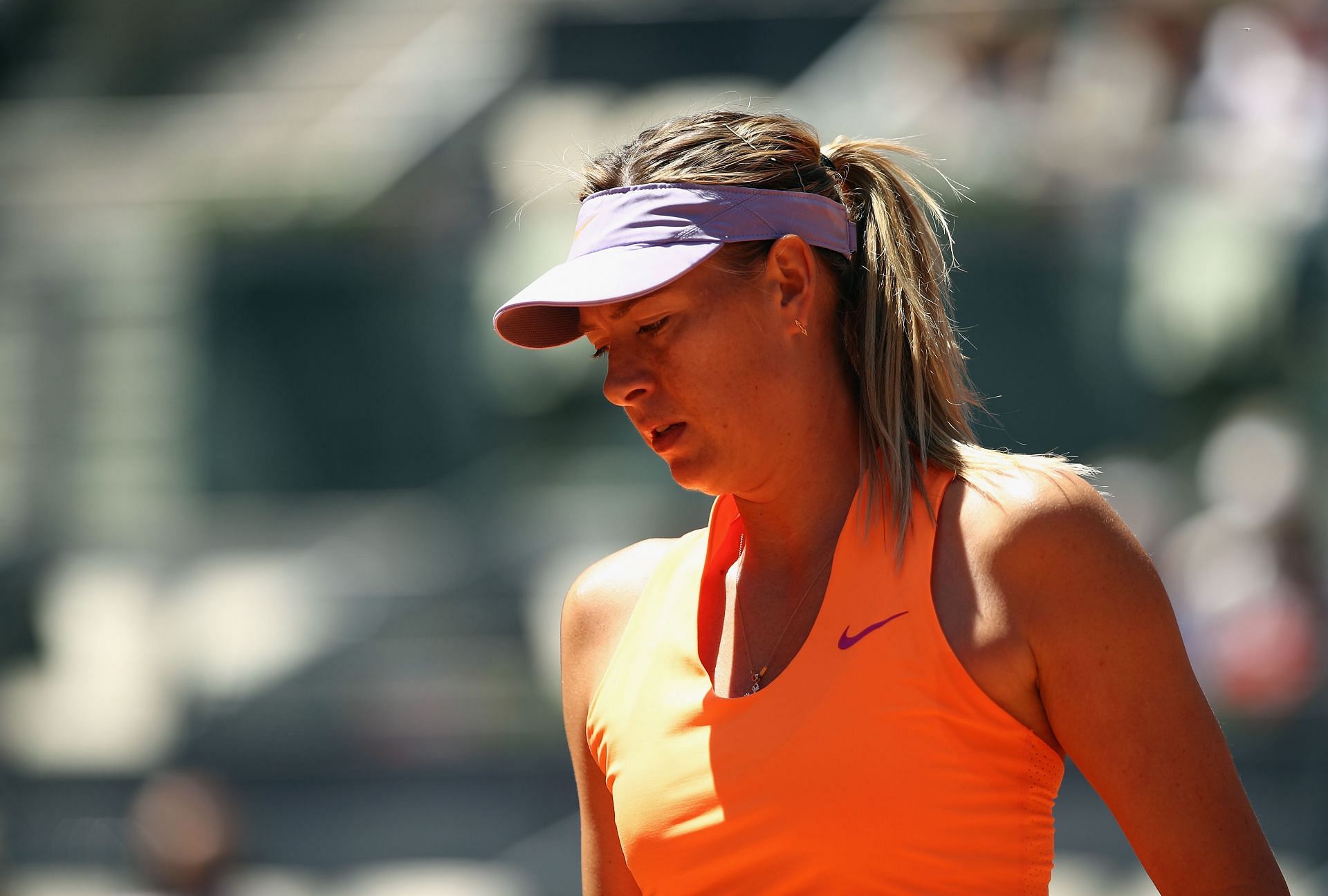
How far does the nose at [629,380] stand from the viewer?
169cm

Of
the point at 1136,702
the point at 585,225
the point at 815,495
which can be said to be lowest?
the point at 1136,702

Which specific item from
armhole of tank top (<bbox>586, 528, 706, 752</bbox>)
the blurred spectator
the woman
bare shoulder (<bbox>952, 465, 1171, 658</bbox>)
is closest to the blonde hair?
the woman

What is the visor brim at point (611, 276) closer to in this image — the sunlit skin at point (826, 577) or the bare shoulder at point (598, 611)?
the sunlit skin at point (826, 577)

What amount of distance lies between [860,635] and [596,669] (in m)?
0.40

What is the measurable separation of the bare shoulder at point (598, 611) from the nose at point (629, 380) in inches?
9.8

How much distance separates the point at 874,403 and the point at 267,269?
235 inches

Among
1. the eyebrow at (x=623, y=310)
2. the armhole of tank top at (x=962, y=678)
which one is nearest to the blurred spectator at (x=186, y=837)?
the eyebrow at (x=623, y=310)

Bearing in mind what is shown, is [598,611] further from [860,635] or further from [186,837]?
[186,837]

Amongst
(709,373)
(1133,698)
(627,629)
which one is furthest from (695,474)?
(1133,698)

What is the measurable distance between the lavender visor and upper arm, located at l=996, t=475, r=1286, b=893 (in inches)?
17.7

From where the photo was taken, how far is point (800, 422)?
5.72 ft

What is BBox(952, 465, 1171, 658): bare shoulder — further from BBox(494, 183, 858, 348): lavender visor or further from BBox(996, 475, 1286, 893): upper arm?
BBox(494, 183, 858, 348): lavender visor

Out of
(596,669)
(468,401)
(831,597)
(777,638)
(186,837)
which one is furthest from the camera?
(468,401)

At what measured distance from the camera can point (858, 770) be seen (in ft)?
4.98
